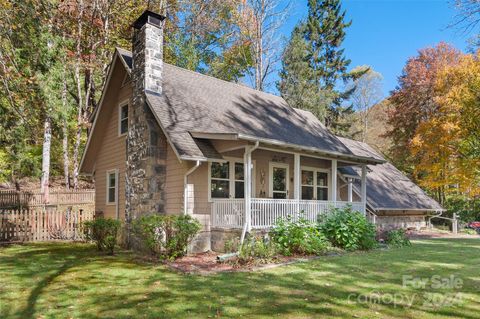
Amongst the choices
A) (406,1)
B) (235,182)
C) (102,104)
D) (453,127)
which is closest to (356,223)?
(235,182)

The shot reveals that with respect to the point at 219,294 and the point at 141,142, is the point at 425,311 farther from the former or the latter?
the point at 141,142

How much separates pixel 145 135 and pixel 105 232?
311 centimetres

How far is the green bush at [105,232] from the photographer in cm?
1032

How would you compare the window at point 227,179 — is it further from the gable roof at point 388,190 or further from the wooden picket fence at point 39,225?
the gable roof at point 388,190

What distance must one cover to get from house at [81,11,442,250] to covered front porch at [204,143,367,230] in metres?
0.03

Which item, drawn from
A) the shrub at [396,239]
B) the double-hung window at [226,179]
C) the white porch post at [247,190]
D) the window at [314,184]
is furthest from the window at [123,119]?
the shrub at [396,239]

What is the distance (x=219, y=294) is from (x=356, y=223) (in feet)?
22.3

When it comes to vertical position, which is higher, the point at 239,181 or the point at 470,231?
the point at 239,181

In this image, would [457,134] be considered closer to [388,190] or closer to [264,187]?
[388,190]

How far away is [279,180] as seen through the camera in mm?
14023

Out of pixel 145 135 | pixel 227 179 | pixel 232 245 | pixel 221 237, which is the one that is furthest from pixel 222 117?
pixel 232 245

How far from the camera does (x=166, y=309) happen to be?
5121mm

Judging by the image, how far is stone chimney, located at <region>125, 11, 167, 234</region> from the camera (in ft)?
36.9

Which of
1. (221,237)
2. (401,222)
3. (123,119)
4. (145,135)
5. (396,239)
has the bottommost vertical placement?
(401,222)
